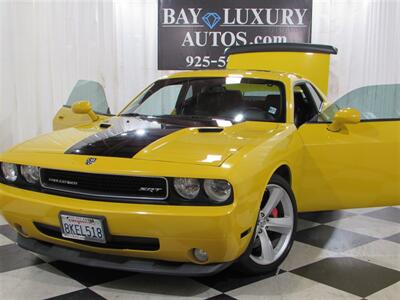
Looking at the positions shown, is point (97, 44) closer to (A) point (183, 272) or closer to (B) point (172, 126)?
(B) point (172, 126)

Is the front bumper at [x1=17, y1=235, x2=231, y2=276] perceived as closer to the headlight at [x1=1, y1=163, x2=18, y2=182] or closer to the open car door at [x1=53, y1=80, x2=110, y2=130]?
the headlight at [x1=1, y1=163, x2=18, y2=182]

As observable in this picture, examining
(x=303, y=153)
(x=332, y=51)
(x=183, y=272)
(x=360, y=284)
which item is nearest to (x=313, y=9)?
(x=332, y=51)

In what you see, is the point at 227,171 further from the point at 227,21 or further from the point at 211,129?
the point at 227,21

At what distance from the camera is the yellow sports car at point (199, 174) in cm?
217

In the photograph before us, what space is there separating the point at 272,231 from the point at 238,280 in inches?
15.4

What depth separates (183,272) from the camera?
2250 mm

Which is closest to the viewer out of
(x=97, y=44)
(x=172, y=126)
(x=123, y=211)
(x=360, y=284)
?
(x=123, y=211)

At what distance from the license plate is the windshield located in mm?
1168

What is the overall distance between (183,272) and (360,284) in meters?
1.01

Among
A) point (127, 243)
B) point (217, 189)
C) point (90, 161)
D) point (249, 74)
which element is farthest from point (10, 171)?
point (249, 74)

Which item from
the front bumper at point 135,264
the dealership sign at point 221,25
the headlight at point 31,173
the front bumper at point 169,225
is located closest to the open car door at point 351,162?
the front bumper at point 169,225

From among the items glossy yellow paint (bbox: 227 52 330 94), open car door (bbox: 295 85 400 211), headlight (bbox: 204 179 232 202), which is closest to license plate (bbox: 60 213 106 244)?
headlight (bbox: 204 179 232 202)

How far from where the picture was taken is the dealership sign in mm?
6398

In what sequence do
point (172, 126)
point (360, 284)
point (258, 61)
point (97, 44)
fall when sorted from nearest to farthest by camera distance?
1. point (360, 284)
2. point (172, 126)
3. point (258, 61)
4. point (97, 44)
